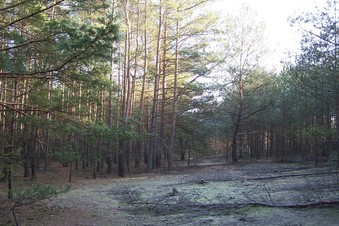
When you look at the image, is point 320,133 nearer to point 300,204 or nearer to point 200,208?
point 300,204

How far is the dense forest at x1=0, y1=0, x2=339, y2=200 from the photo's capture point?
8.54 m

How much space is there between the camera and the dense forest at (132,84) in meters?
8.54

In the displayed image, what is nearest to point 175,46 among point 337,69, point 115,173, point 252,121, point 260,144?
point 115,173

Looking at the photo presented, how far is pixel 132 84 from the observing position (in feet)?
86.5

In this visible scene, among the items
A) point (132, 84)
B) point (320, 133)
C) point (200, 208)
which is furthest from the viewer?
point (132, 84)

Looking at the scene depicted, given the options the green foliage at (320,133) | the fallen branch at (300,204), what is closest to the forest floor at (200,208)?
the fallen branch at (300,204)

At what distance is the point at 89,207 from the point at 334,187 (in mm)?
7753

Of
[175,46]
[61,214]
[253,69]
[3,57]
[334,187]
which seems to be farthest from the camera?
[253,69]

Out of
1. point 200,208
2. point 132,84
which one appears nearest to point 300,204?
point 200,208

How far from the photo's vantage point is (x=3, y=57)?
7.96 m

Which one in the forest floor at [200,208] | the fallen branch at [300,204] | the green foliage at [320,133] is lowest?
the forest floor at [200,208]

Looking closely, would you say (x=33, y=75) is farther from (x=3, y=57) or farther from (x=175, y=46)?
(x=175, y=46)

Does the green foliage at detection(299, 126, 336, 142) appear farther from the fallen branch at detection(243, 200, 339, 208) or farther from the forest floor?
the fallen branch at detection(243, 200, 339, 208)

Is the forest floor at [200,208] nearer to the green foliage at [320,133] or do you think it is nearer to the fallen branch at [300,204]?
the fallen branch at [300,204]
